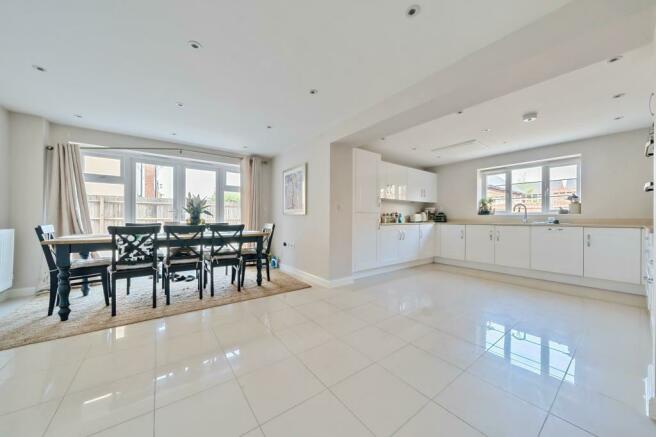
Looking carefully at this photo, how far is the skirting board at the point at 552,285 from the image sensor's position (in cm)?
304

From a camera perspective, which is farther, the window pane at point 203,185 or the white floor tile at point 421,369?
the window pane at point 203,185

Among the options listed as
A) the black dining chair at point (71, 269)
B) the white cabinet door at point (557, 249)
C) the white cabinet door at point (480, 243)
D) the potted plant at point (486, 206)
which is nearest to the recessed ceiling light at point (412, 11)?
the black dining chair at point (71, 269)

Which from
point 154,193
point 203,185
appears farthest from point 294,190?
point 154,193

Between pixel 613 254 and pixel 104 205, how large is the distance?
304 inches

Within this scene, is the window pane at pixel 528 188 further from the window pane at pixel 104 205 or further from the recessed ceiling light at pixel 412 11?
the window pane at pixel 104 205

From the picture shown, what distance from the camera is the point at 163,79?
2322 millimetres

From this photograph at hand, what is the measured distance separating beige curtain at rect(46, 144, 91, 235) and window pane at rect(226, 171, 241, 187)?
222cm

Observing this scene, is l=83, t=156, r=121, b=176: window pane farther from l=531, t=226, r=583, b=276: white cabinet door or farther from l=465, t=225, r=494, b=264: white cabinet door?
l=531, t=226, r=583, b=276: white cabinet door

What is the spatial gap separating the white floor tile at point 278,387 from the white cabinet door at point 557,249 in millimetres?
4267

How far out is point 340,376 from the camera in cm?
157

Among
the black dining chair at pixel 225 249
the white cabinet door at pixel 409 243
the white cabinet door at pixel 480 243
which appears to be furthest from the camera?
the white cabinet door at pixel 409 243

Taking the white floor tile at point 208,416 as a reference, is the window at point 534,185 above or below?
above

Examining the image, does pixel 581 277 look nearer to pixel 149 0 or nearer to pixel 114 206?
pixel 149 0

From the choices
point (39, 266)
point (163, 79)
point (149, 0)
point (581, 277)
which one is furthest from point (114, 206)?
point (581, 277)
